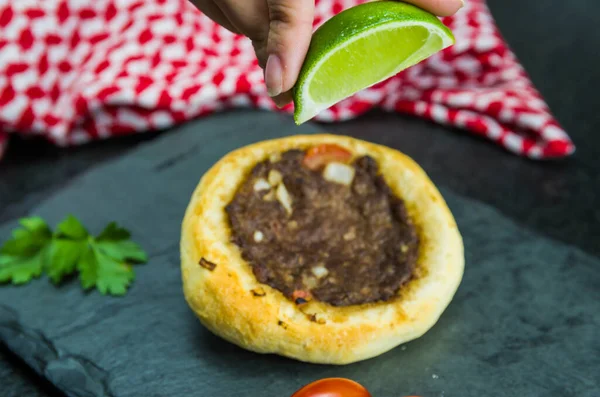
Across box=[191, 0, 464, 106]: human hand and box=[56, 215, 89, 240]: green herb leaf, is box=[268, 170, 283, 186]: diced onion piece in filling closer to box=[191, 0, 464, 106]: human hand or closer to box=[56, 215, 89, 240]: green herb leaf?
box=[191, 0, 464, 106]: human hand

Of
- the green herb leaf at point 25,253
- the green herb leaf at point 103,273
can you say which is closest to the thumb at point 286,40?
the green herb leaf at point 103,273

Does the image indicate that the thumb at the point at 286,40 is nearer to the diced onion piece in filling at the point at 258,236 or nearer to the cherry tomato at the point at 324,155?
the diced onion piece in filling at the point at 258,236

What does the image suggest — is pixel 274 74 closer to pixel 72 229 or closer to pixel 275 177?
pixel 275 177

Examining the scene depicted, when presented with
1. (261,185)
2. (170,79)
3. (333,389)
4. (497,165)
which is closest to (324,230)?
(261,185)

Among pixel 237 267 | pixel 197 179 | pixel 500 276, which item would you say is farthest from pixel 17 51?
pixel 500 276

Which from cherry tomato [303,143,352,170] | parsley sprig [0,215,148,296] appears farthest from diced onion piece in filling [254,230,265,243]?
parsley sprig [0,215,148,296]

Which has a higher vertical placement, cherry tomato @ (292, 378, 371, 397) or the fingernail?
the fingernail
